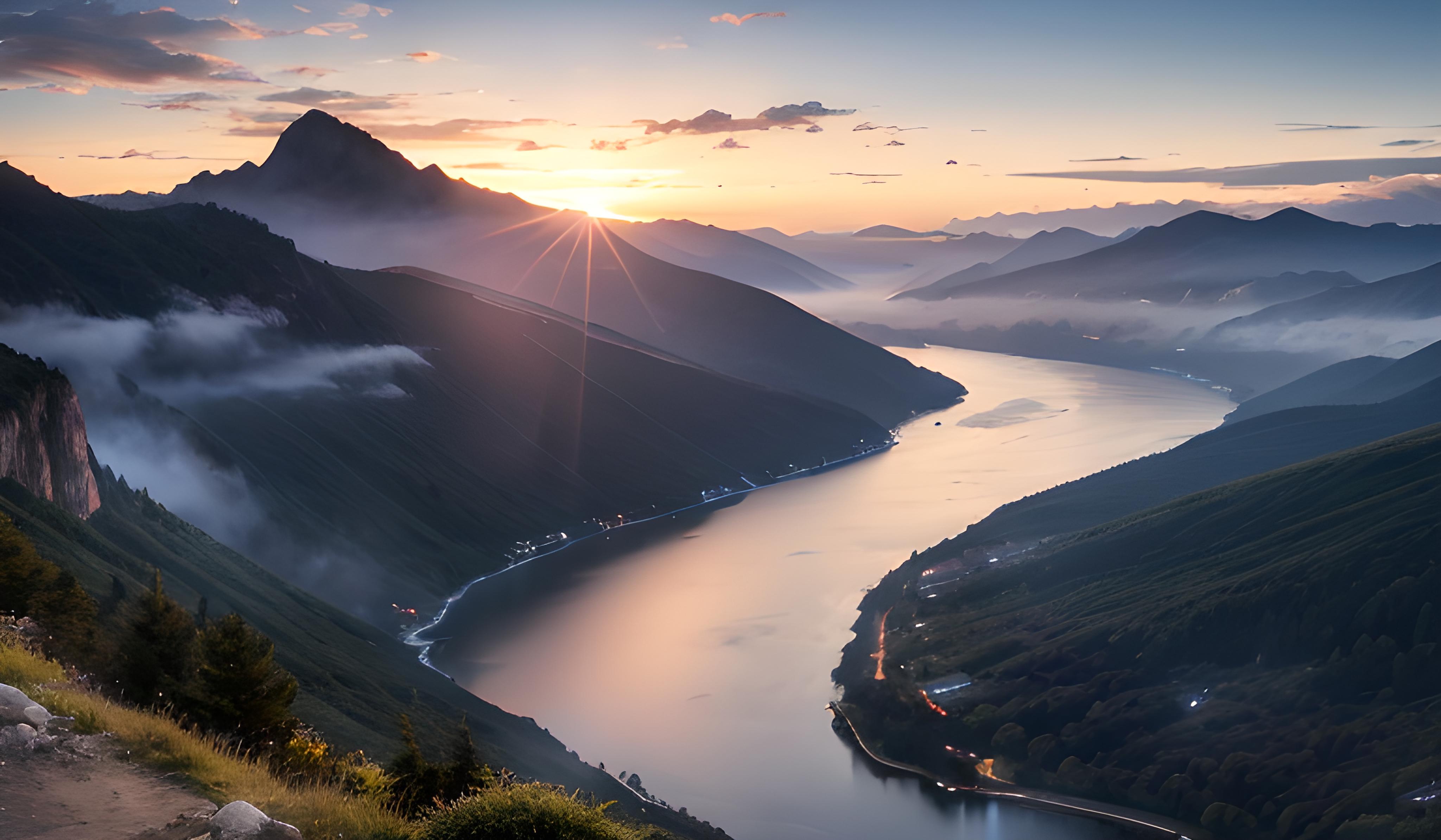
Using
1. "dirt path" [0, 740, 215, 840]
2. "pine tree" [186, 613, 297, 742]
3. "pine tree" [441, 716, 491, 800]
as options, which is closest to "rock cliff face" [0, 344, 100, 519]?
"pine tree" [186, 613, 297, 742]

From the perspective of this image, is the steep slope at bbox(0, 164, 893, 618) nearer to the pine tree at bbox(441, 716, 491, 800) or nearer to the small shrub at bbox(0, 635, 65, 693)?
the pine tree at bbox(441, 716, 491, 800)

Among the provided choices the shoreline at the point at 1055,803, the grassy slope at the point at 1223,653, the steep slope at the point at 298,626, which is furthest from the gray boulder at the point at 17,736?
the grassy slope at the point at 1223,653

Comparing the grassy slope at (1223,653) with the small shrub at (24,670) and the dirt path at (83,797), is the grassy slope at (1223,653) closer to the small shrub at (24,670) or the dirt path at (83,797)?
the small shrub at (24,670)

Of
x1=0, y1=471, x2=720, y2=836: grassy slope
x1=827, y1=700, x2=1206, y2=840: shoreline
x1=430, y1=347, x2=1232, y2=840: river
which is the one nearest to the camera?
x1=0, y1=471, x2=720, y2=836: grassy slope

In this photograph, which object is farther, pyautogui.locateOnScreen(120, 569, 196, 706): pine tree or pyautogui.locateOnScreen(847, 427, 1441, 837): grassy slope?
pyautogui.locateOnScreen(847, 427, 1441, 837): grassy slope

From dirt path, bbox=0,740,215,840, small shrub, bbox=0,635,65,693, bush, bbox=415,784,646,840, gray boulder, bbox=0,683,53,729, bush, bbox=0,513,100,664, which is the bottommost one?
bush, bbox=0,513,100,664

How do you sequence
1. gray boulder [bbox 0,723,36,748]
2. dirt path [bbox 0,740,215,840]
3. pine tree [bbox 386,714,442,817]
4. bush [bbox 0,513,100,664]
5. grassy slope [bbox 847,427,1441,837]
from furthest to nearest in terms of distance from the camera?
grassy slope [bbox 847,427,1441,837]
bush [bbox 0,513,100,664]
pine tree [bbox 386,714,442,817]
gray boulder [bbox 0,723,36,748]
dirt path [bbox 0,740,215,840]

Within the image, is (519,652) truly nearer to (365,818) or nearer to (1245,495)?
(1245,495)

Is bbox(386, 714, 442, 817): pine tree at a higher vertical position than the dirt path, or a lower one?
lower
